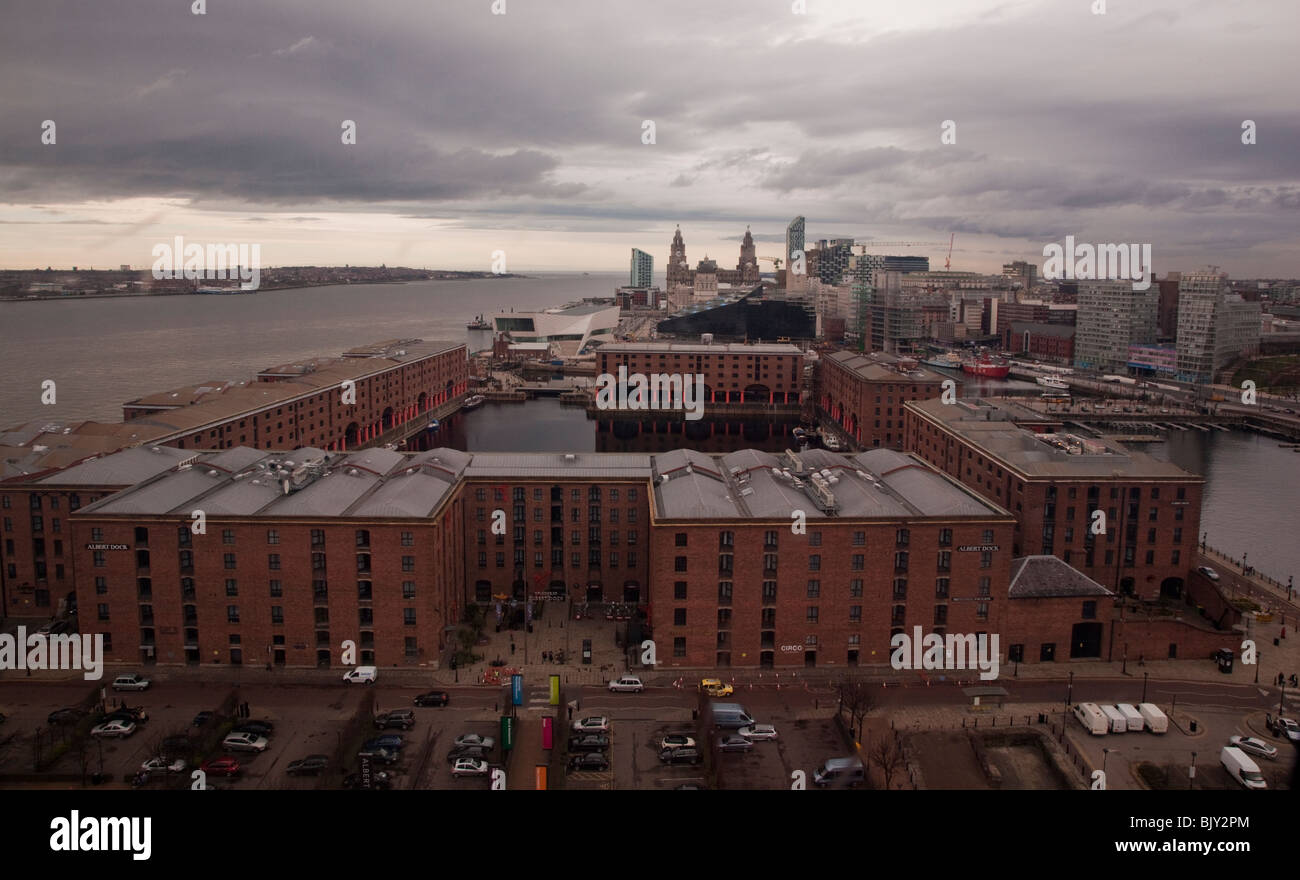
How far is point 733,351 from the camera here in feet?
181

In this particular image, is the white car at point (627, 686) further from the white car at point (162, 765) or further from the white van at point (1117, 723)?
the white van at point (1117, 723)

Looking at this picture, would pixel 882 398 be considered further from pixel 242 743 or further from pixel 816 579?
pixel 242 743

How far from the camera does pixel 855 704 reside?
46.9ft

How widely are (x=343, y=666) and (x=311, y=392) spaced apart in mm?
20863

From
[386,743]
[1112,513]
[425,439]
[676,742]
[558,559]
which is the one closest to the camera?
[386,743]

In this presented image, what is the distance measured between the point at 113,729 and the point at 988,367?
71338mm

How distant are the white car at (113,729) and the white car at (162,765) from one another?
1.32 m

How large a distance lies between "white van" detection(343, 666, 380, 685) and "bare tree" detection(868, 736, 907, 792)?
28.7ft

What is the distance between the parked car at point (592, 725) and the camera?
1441 centimetres

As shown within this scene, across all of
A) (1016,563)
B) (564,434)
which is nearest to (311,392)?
(564,434)

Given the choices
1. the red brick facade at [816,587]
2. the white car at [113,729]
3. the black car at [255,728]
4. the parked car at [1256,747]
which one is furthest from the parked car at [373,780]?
the parked car at [1256,747]

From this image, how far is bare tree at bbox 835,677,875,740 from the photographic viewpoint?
563 inches

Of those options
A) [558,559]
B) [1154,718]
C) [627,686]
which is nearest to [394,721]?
[627,686]
